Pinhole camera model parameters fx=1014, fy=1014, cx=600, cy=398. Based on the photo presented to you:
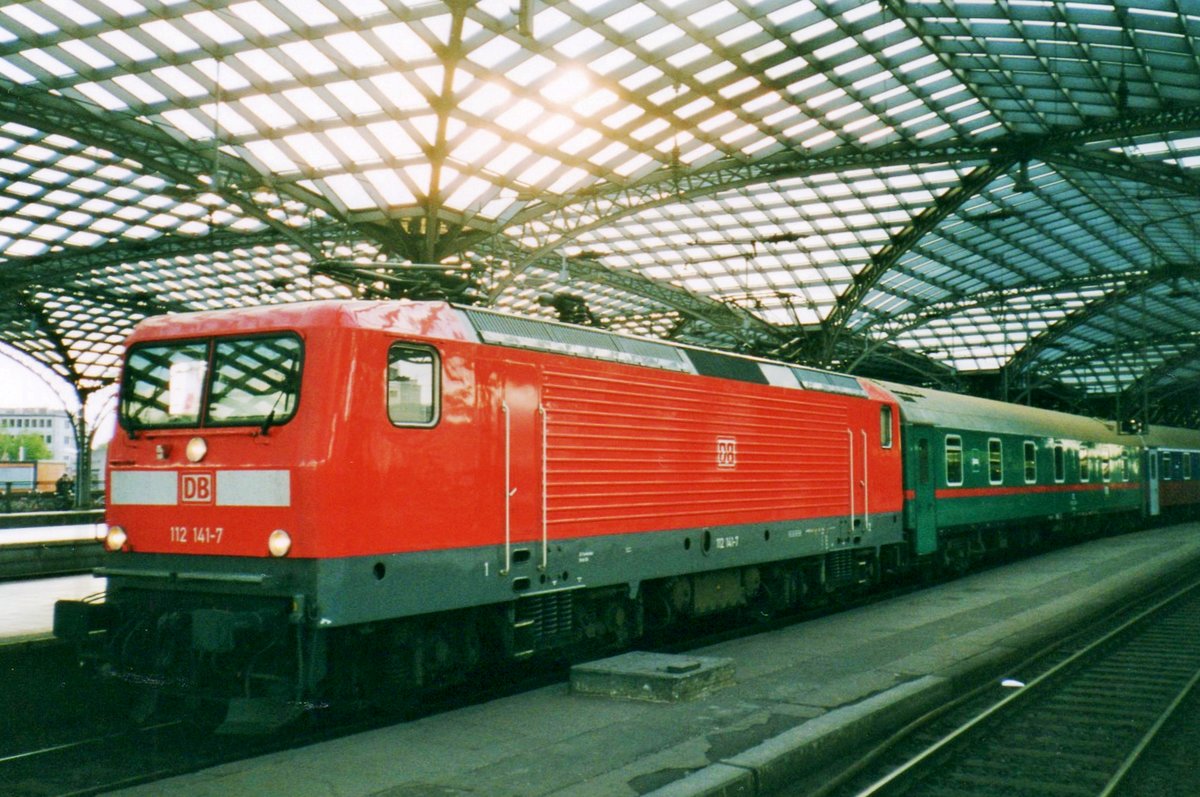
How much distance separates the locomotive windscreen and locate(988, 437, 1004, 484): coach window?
17796mm

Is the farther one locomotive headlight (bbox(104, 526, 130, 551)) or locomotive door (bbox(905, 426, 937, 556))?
locomotive door (bbox(905, 426, 937, 556))

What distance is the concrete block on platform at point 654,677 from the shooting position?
870 cm

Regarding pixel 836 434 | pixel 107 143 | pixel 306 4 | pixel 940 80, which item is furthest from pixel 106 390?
pixel 836 434

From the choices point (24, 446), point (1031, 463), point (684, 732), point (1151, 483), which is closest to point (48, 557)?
point (684, 732)

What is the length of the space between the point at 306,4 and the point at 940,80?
16058mm

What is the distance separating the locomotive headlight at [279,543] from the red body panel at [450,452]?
0.05 metres

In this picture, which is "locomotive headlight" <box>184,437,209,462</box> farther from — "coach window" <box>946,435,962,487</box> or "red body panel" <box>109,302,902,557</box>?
"coach window" <box>946,435,962,487</box>

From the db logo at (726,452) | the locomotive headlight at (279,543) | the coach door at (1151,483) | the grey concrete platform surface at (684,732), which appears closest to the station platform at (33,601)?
the locomotive headlight at (279,543)

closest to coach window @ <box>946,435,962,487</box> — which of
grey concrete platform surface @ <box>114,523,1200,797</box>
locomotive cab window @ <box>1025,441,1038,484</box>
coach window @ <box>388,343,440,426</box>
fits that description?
locomotive cab window @ <box>1025,441,1038,484</box>

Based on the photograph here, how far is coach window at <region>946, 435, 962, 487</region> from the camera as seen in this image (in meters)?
20.0

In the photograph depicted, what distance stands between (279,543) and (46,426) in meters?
151

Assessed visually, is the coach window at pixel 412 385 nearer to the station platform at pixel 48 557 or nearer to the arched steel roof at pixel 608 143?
the arched steel roof at pixel 608 143

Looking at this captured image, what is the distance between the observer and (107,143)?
25.3 meters

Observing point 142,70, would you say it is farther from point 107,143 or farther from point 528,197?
point 528,197
